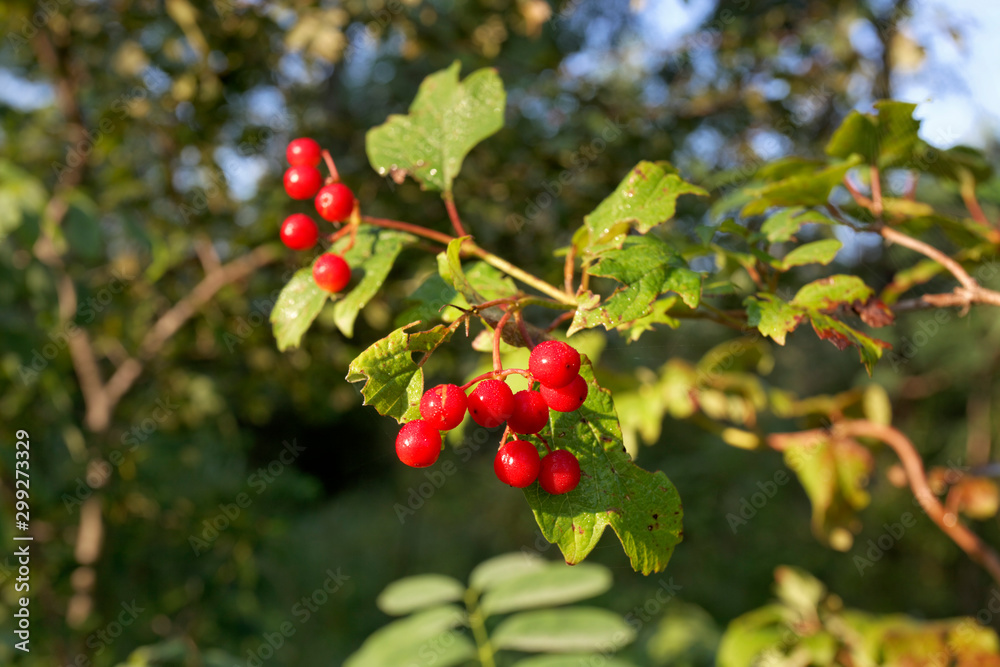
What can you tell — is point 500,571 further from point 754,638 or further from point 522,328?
point 522,328

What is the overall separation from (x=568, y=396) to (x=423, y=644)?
78cm

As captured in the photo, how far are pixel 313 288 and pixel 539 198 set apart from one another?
1.39 metres

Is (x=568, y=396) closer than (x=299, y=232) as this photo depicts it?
Yes

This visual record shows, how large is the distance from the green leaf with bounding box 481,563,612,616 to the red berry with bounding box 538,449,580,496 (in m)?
0.69

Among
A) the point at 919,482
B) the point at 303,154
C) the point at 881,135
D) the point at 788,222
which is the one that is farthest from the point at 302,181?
the point at 919,482

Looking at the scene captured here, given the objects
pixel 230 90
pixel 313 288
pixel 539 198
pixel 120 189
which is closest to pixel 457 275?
pixel 313 288

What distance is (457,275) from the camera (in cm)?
56

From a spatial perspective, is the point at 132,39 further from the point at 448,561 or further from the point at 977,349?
the point at 977,349

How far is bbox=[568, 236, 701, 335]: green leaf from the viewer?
0.53 m

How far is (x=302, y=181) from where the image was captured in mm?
790

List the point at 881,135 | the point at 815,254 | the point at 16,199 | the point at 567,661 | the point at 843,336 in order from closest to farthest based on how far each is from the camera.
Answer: the point at 843,336, the point at 815,254, the point at 881,135, the point at 567,661, the point at 16,199

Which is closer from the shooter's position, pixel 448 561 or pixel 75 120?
pixel 75 120

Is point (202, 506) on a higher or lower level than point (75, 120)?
lower

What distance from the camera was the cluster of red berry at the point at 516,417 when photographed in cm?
50
